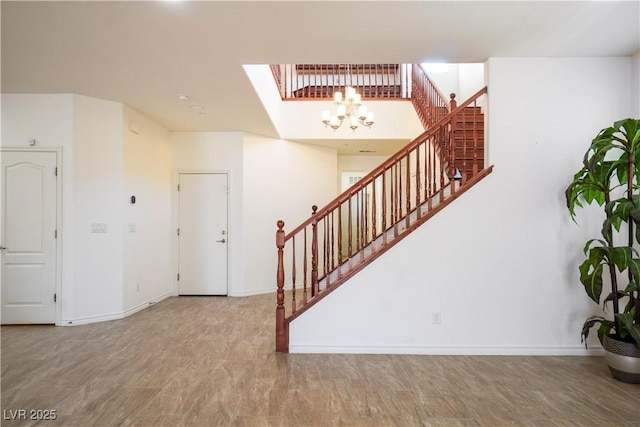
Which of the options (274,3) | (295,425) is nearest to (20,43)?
(274,3)

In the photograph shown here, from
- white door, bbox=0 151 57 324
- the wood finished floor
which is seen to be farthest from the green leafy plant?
white door, bbox=0 151 57 324

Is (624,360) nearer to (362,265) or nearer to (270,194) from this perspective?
(362,265)

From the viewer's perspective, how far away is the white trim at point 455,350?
316 cm

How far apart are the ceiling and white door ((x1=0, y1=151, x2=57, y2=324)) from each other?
954mm

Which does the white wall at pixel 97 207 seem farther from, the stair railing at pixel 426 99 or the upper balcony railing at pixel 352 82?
the stair railing at pixel 426 99

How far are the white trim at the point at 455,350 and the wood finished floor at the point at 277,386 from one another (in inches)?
2.7

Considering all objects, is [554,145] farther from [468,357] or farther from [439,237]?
[468,357]

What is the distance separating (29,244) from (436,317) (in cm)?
473

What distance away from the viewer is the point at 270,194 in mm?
5867

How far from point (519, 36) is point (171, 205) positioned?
17.0ft

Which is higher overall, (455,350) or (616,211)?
(616,211)

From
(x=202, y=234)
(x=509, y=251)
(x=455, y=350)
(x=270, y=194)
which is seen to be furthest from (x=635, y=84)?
(x=202, y=234)

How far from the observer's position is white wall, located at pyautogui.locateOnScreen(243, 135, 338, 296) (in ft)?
18.4

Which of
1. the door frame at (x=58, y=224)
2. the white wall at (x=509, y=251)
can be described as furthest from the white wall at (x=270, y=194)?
the white wall at (x=509, y=251)
